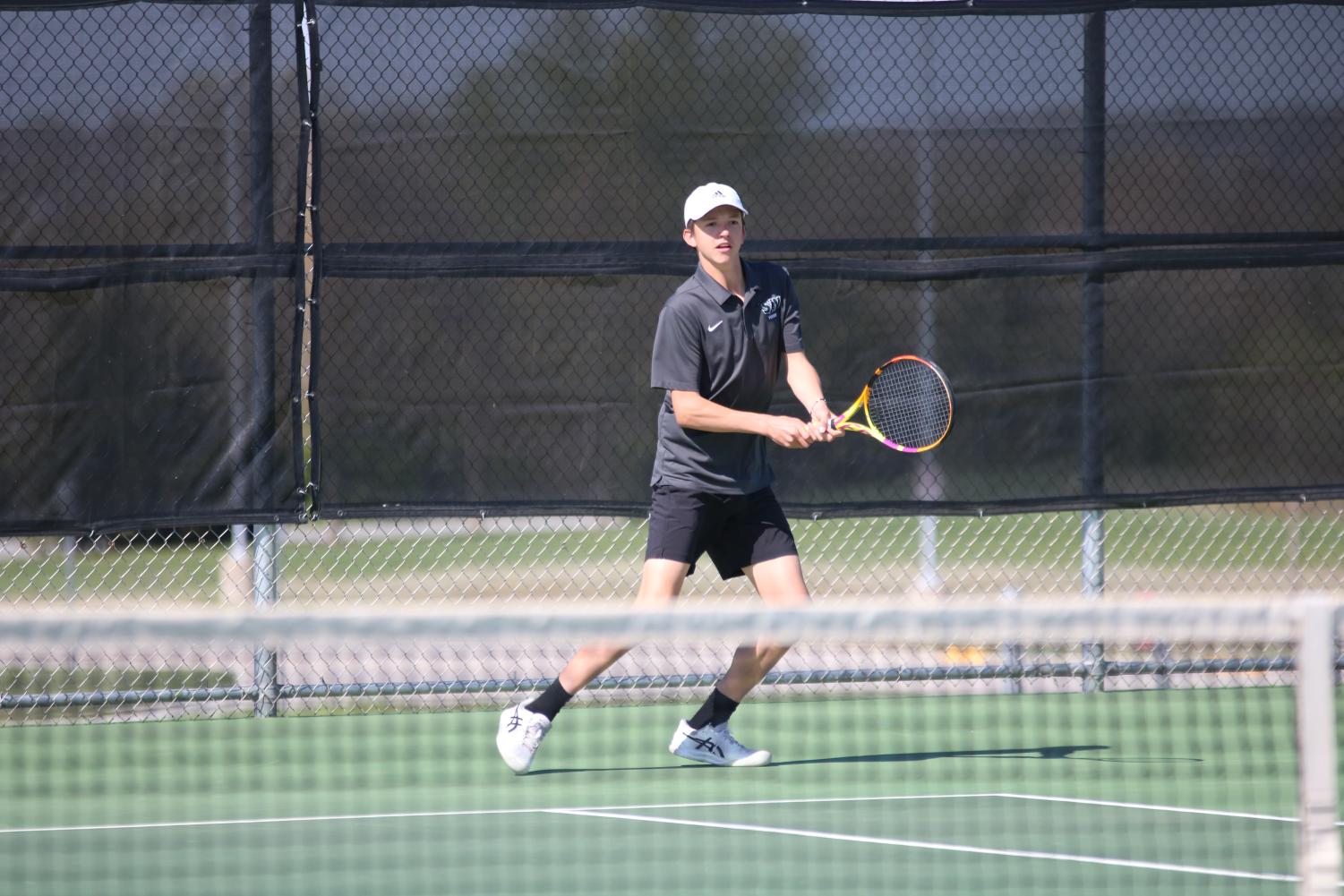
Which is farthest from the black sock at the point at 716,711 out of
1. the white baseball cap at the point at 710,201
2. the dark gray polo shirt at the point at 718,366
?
the white baseball cap at the point at 710,201

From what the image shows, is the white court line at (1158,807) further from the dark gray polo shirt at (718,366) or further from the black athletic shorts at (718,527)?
the dark gray polo shirt at (718,366)

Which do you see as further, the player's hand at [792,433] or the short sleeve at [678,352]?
the short sleeve at [678,352]

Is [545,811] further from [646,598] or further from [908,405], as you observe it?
[908,405]

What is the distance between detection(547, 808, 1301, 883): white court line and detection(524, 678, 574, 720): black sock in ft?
1.27

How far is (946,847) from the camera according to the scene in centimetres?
404

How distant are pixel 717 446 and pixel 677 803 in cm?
105

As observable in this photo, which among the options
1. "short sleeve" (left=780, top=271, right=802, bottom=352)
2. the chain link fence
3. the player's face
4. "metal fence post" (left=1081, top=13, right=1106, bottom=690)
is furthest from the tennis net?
the player's face

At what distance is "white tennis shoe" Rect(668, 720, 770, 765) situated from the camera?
4.90 m

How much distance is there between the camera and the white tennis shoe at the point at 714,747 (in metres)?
4.90

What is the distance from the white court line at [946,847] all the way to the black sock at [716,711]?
0.54 metres

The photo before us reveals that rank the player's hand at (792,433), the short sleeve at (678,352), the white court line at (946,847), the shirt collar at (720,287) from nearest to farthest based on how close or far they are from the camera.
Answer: the white court line at (946,847) → the player's hand at (792,433) → the short sleeve at (678,352) → the shirt collar at (720,287)

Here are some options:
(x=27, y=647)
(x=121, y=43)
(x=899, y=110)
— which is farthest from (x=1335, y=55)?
(x=27, y=647)

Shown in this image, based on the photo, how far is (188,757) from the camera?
5176 millimetres

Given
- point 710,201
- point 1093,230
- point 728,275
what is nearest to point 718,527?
point 728,275
